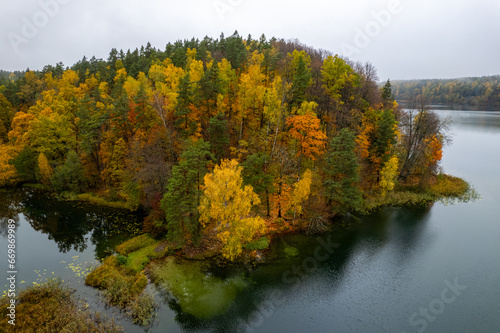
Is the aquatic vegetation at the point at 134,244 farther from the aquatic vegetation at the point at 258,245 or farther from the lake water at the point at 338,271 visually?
the aquatic vegetation at the point at 258,245

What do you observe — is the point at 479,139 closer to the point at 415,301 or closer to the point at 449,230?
the point at 449,230

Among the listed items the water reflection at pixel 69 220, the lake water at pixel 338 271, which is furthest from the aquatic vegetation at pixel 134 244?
the lake water at pixel 338 271

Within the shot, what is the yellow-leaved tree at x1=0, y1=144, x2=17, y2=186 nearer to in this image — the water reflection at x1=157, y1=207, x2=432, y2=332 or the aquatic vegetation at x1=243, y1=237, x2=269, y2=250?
the water reflection at x1=157, y1=207, x2=432, y2=332

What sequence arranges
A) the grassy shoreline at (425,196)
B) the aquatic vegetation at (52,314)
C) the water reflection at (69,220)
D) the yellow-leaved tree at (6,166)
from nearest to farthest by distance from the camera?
the aquatic vegetation at (52,314) < the water reflection at (69,220) < the grassy shoreline at (425,196) < the yellow-leaved tree at (6,166)

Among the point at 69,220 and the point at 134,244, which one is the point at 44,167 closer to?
the point at 69,220

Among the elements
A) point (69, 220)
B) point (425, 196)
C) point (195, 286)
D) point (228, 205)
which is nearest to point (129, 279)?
point (195, 286)

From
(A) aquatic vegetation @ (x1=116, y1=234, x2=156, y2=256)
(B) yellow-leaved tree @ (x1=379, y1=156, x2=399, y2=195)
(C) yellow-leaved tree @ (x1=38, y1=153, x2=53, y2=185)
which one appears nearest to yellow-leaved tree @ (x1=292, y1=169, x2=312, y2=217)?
(B) yellow-leaved tree @ (x1=379, y1=156, x2=399, y2=195)

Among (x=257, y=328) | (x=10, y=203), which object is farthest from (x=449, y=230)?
(x=10, y=203)
